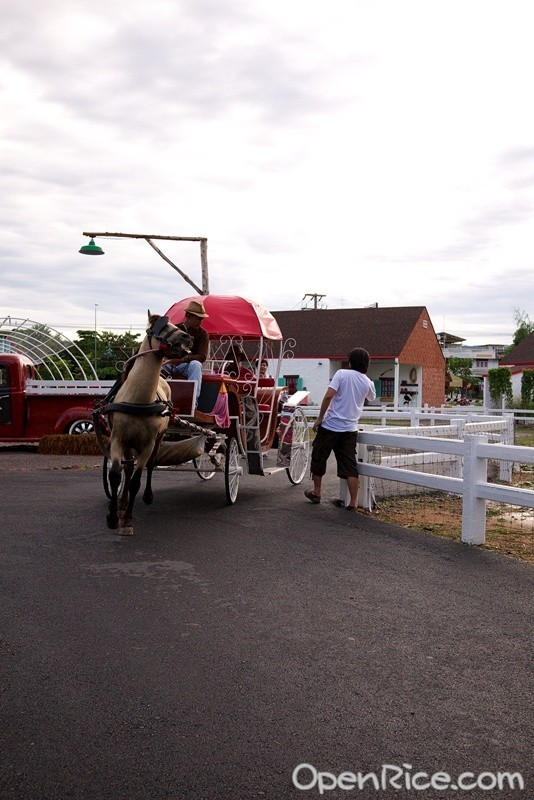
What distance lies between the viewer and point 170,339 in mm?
8297

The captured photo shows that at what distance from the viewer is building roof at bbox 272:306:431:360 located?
50.7 meters

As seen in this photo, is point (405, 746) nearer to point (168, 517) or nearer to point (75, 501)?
point (168, 517)

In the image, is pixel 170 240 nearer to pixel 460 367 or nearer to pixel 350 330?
pixel 350 330

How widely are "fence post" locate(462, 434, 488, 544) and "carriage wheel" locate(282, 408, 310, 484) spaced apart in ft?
14.5

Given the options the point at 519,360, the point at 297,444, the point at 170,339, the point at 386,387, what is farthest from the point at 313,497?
the point at 519,360

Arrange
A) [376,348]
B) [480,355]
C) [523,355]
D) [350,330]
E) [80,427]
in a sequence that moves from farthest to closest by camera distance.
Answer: [480,355], [523,355], [350,330], [376,348], [80,427]

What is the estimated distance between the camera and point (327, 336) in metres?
52.8

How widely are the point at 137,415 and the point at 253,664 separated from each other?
166 inches

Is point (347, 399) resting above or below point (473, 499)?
above

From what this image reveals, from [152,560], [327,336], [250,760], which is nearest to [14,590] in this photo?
[152,560]

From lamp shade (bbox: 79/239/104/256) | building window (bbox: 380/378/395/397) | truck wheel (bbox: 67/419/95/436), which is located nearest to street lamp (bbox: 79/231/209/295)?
lamp shade (bbox: 79/239/104/256)

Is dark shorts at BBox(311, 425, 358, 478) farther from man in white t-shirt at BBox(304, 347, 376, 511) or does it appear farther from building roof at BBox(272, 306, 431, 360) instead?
building roof at BBox(272, 306, 431, 360)

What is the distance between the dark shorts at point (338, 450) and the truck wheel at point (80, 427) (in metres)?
9.35

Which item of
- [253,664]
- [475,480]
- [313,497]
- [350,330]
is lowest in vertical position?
[253,664]
